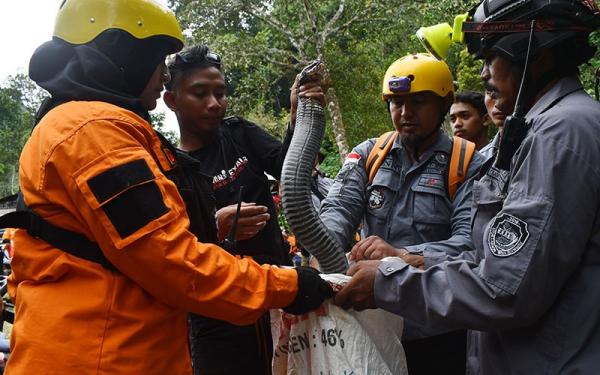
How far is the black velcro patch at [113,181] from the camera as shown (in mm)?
1633

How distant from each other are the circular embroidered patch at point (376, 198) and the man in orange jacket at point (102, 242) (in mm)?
962

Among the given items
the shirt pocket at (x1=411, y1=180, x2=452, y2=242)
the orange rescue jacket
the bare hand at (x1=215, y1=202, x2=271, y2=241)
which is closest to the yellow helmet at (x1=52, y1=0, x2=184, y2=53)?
the orange rescue jacket

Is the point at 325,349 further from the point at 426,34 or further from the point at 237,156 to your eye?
the point at 426,34

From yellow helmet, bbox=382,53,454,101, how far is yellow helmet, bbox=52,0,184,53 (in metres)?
1.32

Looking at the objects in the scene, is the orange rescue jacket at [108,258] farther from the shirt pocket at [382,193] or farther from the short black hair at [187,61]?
the short black hair at [187,61]

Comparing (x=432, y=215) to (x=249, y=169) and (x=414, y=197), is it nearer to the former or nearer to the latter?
(x=414, y=197)

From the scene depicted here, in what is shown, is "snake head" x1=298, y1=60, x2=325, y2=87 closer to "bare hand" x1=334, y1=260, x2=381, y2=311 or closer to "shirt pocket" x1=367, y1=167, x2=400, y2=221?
"shirt pocket" x1=367, y1=167, x2=400, y2=221

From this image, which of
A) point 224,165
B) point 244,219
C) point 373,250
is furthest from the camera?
point 224,165

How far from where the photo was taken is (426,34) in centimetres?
287

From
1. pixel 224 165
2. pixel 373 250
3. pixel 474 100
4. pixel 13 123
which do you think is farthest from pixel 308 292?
pixel 13 123

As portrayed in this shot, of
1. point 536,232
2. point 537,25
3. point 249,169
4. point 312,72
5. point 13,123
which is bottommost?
point 13,123

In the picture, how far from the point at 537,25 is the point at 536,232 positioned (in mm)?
648

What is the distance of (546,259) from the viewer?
158cm

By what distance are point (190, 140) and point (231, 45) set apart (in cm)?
1231
